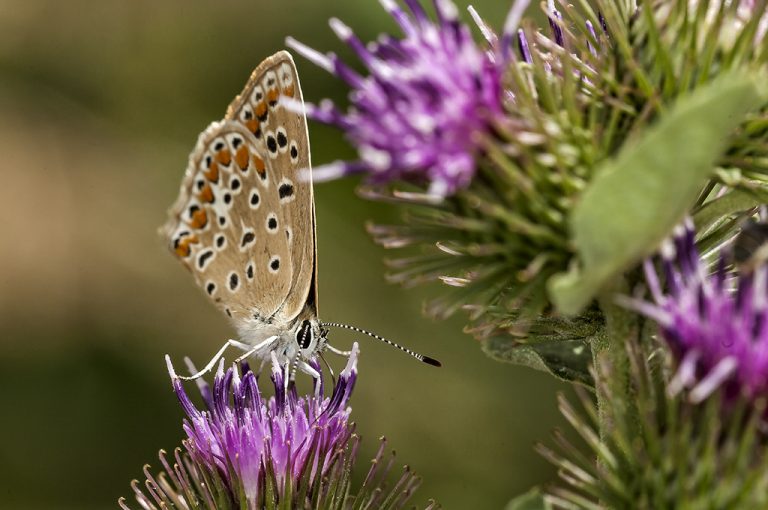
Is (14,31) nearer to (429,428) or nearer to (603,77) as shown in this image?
(429,428)

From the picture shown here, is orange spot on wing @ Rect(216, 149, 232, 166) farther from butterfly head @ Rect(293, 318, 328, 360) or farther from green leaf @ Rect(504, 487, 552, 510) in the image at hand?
green leaf @ Rect(504, 487, 552, 510)

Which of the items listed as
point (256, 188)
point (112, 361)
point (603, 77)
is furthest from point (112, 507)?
point (603, 77)

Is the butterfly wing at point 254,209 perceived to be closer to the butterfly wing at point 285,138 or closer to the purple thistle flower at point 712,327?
the butterfly wing at point 285,138

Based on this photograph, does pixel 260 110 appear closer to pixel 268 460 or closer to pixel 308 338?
pixel 308 338

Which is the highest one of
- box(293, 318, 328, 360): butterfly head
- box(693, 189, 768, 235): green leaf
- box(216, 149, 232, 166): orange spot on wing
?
box(216, 149, 232, 166): orange spot on wing

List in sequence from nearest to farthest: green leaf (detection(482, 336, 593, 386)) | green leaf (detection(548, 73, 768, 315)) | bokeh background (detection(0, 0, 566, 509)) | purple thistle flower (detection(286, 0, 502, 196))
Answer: green leaf (detection(548, 73, 768, 315)) → purple thistle flower (detection(286, 0, 502, 196)) → green leaf (detection(482, 336, 593, 386)) → bokeh background (detection(0, 0, 566, 509))

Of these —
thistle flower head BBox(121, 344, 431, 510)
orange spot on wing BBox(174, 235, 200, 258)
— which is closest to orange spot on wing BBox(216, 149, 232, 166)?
orange spot on wing BBox(174, 235, 200, 258)

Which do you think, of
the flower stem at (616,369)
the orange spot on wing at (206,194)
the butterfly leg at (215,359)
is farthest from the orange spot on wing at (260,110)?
the flower stem at (616,369)
